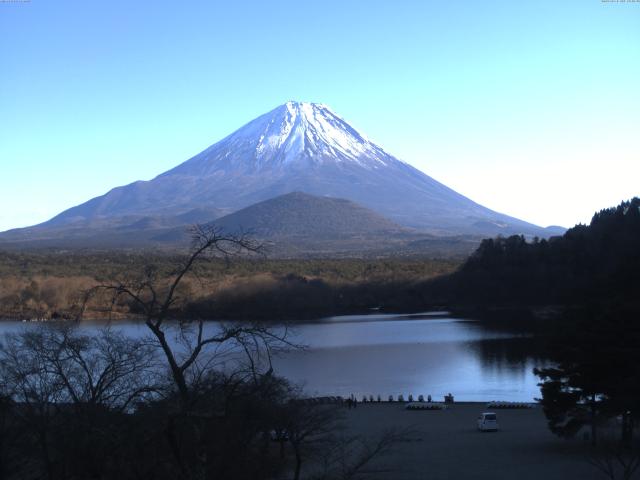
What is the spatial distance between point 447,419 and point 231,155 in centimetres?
11834

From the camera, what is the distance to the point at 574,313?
12.8 metres

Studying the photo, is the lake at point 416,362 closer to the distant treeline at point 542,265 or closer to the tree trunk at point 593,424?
the tree trunk at point 593,424

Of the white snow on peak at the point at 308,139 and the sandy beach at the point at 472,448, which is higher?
the white snow on peak at the point at 308,139

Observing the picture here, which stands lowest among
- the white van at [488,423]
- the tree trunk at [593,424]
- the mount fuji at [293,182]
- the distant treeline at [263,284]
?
the white van at [488,423]

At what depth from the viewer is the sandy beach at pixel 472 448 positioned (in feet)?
32.6

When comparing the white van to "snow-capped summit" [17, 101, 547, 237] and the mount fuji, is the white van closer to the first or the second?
the mount fuji

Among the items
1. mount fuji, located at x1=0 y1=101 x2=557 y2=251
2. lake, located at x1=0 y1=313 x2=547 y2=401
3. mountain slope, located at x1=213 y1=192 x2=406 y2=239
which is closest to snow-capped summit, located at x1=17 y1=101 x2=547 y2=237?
mount fuji, located at x1=0 y1=101 x2=557 y2=251

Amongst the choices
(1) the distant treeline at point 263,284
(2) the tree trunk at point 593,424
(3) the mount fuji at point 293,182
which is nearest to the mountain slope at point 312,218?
(3) the mount fuji at point 293,182

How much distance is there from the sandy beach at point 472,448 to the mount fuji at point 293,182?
95.5 metres

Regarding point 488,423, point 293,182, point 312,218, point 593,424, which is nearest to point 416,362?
point 488,423

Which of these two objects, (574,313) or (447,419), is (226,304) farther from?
(574,313)

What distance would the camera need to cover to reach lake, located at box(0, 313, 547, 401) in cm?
1991

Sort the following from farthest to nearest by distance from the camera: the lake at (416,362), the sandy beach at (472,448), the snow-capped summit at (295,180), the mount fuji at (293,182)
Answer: the snow-capped summit at (295,180) → the mount fuji at (293,182) → the lake at (416,362) → the sandy beach at (472,448)

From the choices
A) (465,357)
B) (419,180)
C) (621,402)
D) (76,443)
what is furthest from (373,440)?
(419,180)
